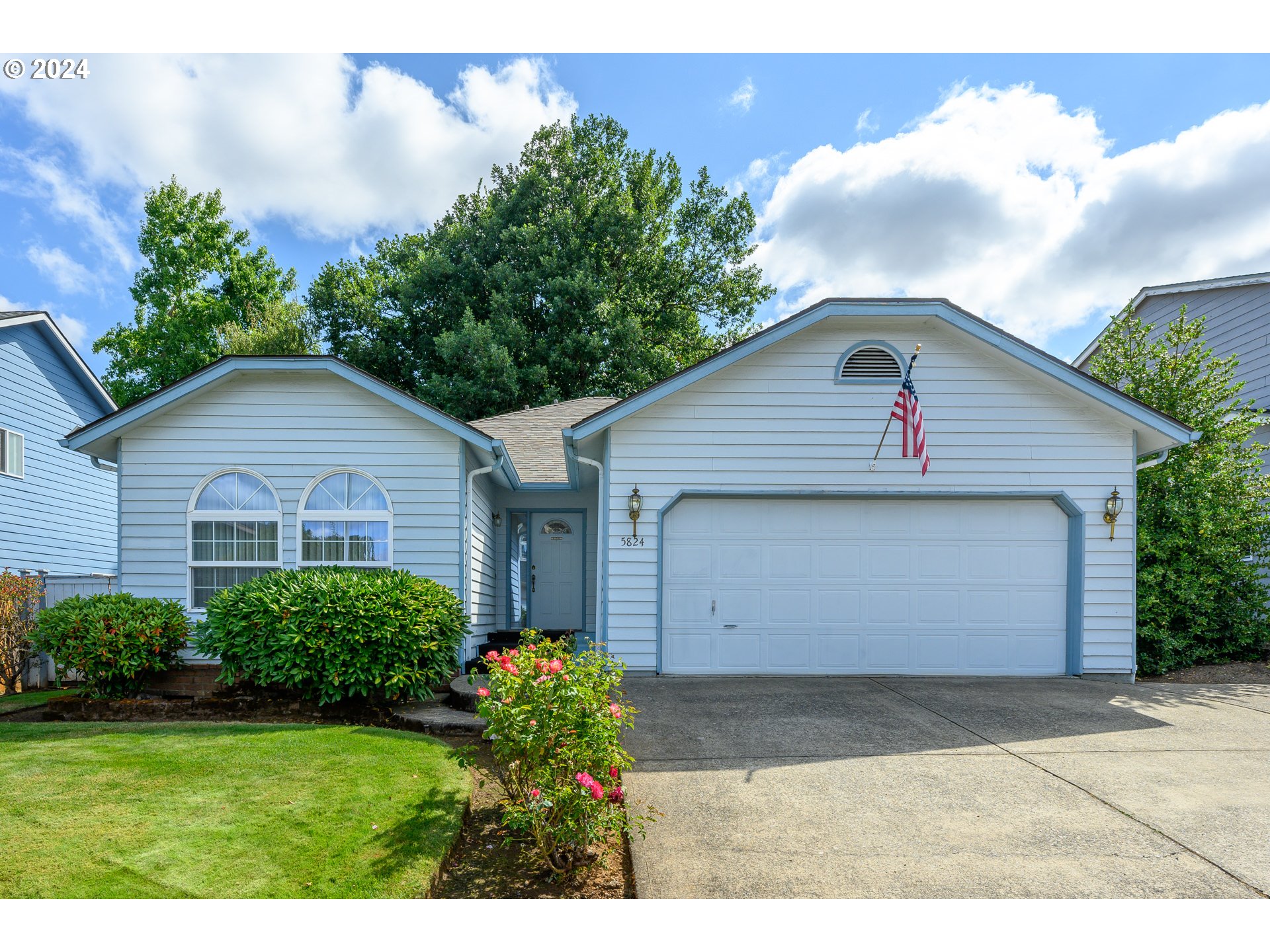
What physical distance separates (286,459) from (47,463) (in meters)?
8.79

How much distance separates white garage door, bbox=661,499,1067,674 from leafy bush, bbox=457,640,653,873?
17.7 feet

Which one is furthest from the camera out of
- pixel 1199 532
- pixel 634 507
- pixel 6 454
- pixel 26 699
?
pixel 6 454

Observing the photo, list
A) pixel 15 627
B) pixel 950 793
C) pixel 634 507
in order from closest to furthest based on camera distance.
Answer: pixel 950 793
pixel 634 507
pixel 15 627

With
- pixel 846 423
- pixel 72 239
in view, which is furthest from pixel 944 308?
pixel 72 239

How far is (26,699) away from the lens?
9039 millimetres

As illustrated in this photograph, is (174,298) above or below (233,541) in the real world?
above

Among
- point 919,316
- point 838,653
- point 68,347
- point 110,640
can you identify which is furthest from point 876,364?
point 68,347

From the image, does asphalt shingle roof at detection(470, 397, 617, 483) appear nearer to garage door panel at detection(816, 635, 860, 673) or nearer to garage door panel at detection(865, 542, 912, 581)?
garage door panel at detection(865, 542, 912, 581)

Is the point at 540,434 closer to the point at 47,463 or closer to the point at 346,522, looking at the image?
the point at 346,522

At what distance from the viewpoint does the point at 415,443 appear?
9609 millimetres

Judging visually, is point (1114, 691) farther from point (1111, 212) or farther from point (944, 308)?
point (1111, 212)

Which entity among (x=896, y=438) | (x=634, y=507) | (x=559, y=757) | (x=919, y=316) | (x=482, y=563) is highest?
(x=919, y=316)

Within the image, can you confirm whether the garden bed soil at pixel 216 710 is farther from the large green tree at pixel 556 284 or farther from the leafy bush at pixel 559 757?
the large green tree at pixel 556 284

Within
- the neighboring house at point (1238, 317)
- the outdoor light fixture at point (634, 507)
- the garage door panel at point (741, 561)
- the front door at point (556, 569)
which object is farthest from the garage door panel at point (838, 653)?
the neighboring house at point (1238, 317)
